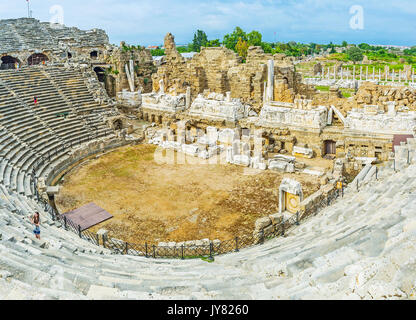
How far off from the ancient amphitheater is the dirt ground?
1.14 meters

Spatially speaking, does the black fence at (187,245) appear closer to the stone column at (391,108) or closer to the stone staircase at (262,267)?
the stone staircase at (262,267)

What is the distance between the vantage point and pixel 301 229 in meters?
12.1

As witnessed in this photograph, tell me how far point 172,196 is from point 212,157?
5669mm

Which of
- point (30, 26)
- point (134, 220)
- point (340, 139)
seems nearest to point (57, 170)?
point (134, 220)

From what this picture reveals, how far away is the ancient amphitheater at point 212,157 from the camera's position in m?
7.17

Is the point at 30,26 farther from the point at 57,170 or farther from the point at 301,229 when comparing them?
the point at 301,229

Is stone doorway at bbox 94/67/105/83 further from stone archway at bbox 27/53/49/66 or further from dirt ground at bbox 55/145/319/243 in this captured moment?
dirt ground at bbox 55/145/319/243

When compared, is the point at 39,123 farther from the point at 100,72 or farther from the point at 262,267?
the point at 262,267

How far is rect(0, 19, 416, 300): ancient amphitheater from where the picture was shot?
23.5 feet

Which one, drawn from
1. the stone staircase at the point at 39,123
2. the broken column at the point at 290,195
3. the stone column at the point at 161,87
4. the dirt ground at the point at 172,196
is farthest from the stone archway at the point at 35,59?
the broken column at the point at 290,195

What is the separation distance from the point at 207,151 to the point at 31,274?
54.4ft

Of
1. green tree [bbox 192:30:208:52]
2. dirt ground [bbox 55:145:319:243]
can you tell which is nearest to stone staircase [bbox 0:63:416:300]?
dirt ground [bbox 55:145:319:243]

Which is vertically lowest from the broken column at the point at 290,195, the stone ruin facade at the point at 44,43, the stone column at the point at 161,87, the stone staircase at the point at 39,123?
the broken column at the point at 290,195

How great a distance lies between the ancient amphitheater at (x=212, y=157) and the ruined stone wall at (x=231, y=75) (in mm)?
113
